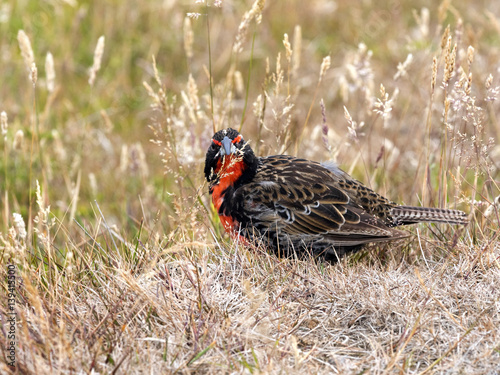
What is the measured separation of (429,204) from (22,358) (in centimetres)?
354

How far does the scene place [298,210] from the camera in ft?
15.7

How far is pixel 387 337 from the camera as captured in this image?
137 inches

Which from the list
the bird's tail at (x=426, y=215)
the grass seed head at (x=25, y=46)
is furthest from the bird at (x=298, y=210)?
the grass seed head at (x=25, y=46)

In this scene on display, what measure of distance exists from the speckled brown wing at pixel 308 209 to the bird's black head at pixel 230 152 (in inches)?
4.0

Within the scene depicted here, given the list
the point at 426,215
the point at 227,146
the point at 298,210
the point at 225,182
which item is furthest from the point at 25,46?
the point at 426,215

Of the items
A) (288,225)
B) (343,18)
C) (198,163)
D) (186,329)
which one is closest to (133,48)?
(343,18)

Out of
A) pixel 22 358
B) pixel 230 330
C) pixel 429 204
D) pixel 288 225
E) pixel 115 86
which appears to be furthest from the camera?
pixel 115 86

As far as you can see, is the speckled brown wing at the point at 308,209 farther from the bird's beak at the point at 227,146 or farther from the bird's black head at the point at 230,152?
the bird's beak at the point at 227,146

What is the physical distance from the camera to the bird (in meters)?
4.67

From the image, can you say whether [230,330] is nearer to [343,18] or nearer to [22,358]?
[22,358]

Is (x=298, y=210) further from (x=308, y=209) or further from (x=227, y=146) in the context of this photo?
(x=227, y=146)

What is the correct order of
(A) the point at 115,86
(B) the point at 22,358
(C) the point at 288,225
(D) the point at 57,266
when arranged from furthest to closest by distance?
(A) the point at 115,86, (C) the point at 288,225, (D) the point at 57,266, (B) the point at 22,358

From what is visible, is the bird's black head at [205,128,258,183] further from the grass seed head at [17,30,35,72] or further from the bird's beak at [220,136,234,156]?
the grass seed head at [17,30,35,72]

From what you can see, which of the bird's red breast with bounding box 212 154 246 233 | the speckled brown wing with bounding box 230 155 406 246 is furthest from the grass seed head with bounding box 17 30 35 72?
the speckled brown wing with bounding box 230 155 406 246
